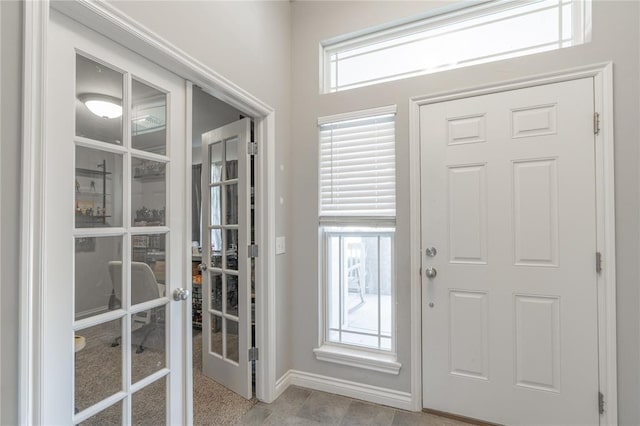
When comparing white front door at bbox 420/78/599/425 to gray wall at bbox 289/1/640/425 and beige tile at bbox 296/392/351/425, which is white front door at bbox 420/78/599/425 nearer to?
gray wall at bbox 289/1/640/425

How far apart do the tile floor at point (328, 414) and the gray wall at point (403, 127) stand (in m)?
0.16

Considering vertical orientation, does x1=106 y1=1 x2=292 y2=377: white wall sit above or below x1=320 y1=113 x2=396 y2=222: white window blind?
above

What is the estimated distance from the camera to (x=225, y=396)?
2258 millimetres

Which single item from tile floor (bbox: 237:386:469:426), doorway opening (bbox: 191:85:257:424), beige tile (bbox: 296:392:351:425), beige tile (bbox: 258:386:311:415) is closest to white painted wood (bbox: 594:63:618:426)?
tile floor (bbox: 237:386:469:426)

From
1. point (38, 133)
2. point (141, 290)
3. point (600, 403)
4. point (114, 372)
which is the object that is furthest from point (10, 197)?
point (600, 403)

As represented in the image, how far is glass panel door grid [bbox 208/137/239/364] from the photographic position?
2.34 metres

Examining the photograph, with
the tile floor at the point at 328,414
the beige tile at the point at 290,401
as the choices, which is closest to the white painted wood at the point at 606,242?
the tile floor at the point at 328,414

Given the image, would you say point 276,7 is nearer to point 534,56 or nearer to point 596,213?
point 534,56

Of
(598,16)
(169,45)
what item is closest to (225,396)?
(169,45)

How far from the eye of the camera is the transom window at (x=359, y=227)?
224 cm

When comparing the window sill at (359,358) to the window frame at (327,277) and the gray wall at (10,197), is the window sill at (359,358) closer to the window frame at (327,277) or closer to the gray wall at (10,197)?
the window frame at (327,277)

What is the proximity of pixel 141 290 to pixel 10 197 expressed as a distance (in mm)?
644

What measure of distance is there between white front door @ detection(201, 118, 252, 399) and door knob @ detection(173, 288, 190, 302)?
0.62 metres

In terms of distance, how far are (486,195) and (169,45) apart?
193cm
